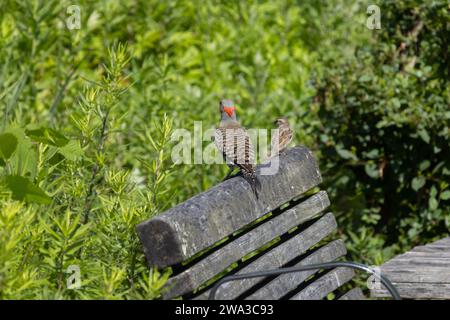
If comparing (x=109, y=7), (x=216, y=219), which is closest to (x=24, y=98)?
(x=109, y=7)

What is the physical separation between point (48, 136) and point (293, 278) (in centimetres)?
117

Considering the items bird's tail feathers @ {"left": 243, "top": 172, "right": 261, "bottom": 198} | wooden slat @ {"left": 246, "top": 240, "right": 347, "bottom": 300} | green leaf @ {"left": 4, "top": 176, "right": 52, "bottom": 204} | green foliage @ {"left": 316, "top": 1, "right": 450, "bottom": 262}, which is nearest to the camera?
wooden slat @ {"left": 246, "top": 240, "right": 347, "bottom": 300}

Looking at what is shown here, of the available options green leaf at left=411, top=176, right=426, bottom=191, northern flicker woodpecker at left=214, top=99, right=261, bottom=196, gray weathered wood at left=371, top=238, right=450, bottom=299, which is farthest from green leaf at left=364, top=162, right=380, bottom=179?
gray weathered wood at left=371, top=238, right=450, bottom=299

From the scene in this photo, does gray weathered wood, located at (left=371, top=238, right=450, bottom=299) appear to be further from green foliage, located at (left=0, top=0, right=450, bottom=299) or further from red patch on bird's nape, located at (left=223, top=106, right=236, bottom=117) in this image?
red patch on bird's nape, located at (left=223, top=106, right=236, bottom=117)

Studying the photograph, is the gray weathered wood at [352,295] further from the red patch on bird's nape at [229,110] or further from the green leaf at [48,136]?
the red patch on bird's nape at [229,110]

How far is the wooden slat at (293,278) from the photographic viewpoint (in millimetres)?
3137

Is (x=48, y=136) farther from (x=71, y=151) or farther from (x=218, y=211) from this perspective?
(x=218, y=211)

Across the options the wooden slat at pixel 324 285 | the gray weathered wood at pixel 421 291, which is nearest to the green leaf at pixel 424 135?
the wooden slat at pixel 324 285

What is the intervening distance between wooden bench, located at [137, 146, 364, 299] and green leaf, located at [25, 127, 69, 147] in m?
0.74

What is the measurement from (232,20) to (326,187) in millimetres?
3476

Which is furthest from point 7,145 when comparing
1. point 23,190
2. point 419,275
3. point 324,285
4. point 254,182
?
point 419,275

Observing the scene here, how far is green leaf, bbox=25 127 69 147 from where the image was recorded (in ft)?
11.7

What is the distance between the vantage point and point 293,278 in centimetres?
338
